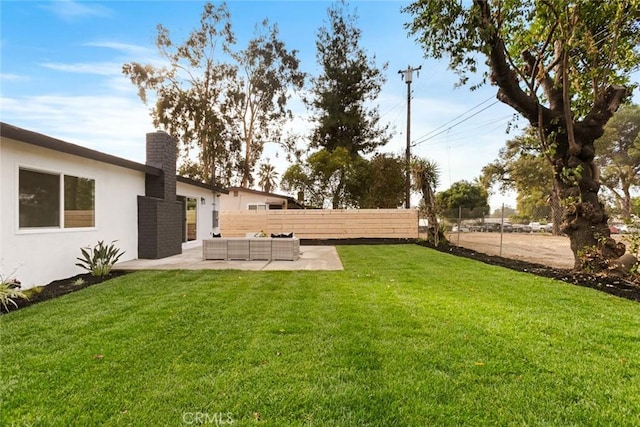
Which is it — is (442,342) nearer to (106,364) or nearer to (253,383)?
(253,383)

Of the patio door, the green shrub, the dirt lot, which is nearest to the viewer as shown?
the green shrub

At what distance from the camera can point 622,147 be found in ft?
81.1

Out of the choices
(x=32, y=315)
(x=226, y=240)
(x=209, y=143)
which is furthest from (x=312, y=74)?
(x=32, y=315)

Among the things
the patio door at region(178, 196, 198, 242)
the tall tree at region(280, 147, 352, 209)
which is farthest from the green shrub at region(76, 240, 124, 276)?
the tall tree at region(280, 147, 352, 209)

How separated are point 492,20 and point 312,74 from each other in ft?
61.4

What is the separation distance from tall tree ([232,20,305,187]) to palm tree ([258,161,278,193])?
1823mm

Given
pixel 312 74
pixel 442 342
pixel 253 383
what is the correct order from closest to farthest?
1. pixel 253 383
2. pixel 442 342
3. pixel 312 74

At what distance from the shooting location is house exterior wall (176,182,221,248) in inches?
468

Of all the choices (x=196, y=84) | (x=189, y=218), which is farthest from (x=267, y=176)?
(x=189, y=218)

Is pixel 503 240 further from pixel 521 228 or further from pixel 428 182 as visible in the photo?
pixel 521 228

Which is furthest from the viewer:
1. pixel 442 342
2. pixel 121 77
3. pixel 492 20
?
pixel 121 77

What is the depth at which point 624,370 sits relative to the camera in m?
2.56

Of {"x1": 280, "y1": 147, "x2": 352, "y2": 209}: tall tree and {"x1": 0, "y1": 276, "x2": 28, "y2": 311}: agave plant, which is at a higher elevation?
{"x1": 280, "y1": 147, "x2": 352, "y2": 209}: tall tree

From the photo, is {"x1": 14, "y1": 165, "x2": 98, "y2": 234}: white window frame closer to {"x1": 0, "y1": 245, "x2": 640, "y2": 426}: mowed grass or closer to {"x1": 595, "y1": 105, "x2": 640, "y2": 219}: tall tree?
{"x1": 0, "y1": 245, "x2": 640, "y2": 426}: mowed grass
